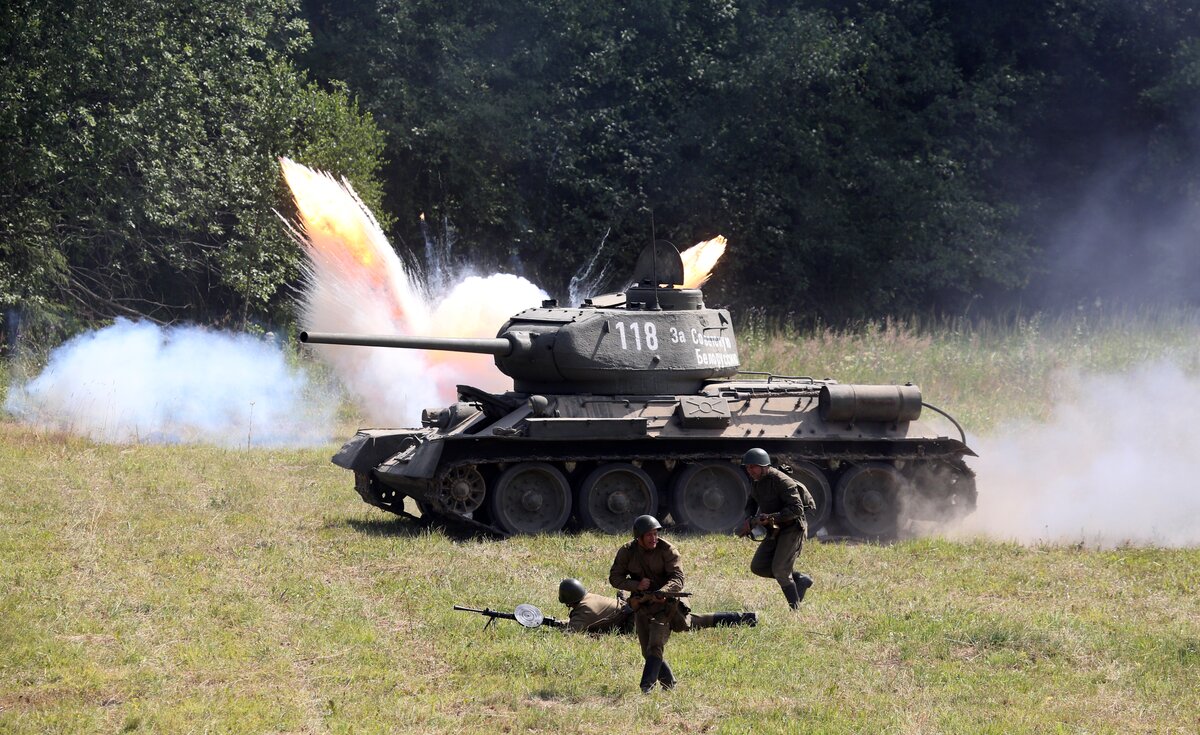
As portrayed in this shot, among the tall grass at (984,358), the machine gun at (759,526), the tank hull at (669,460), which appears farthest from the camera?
the tall grass at (984,358)

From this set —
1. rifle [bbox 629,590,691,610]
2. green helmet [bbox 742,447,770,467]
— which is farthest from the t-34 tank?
rifle [bbox 629,590,691,610]

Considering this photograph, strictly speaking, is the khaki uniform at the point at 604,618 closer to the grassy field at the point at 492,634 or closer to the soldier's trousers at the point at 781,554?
the grassy field at the point at 492,634

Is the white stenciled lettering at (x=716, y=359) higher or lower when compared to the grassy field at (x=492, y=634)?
higher

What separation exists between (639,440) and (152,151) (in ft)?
51.0

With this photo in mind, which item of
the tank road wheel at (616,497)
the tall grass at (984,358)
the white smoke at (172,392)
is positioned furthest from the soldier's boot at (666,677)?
the tall grass at (984,358)

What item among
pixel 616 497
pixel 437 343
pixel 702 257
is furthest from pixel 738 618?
pixel 702 257

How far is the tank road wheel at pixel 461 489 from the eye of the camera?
55.0ft

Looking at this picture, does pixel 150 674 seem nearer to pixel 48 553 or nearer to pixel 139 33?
pixel 48 553

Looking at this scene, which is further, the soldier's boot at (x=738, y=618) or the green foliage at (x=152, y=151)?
the green foliage at (x=152, y=151)

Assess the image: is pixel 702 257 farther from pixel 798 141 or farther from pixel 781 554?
pixel 798 141

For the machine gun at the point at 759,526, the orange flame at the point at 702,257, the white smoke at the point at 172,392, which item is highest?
Answer: the orange flame at the point at 702,257

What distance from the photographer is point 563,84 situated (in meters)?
37.6

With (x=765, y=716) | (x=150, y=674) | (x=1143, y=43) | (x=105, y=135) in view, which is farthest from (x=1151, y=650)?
(x=1143, y=43)

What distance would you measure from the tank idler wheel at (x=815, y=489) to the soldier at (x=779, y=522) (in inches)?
184
